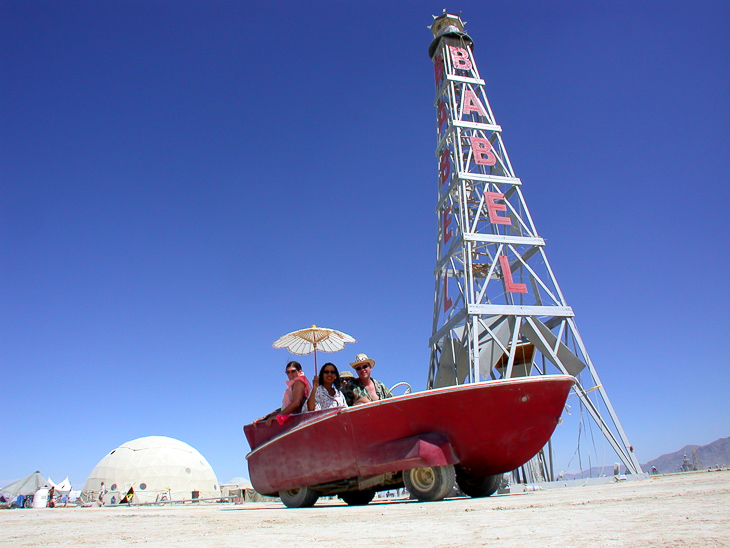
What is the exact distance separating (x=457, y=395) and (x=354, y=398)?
6.74 feet

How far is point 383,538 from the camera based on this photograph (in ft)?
8.27

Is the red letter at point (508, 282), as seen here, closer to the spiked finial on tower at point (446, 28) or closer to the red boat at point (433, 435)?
the red boat at point (433, 435)

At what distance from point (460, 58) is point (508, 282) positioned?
12262 mm

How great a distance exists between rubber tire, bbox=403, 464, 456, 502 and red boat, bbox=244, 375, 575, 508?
0.01 meters

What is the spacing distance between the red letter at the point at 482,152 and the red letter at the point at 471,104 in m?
1.55

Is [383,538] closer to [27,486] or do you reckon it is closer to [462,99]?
[462,99]

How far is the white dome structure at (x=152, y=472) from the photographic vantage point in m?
39.1

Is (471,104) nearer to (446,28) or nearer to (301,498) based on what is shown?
(446,28)

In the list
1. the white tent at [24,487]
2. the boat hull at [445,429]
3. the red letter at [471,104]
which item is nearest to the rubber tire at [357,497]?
the boat hull at [445,429]

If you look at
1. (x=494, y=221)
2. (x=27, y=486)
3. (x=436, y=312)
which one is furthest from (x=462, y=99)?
(x=27, y=486)

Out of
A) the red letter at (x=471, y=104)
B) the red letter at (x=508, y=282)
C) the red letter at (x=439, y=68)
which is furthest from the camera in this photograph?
the red letter at (x=439, y=68)

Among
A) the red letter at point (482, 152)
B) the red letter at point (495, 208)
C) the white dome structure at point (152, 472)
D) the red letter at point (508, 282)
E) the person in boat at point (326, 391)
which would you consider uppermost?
the red letter at point (482, 152)

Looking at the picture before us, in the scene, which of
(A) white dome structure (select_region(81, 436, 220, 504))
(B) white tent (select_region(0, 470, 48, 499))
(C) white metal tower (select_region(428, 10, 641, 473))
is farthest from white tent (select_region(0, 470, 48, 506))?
(C) white metal tower (select_region(428, 10, 641, 473))

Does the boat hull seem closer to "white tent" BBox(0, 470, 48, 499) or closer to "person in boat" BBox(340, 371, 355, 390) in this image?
"person in boat" BBox(340, 371, 355, 390)
